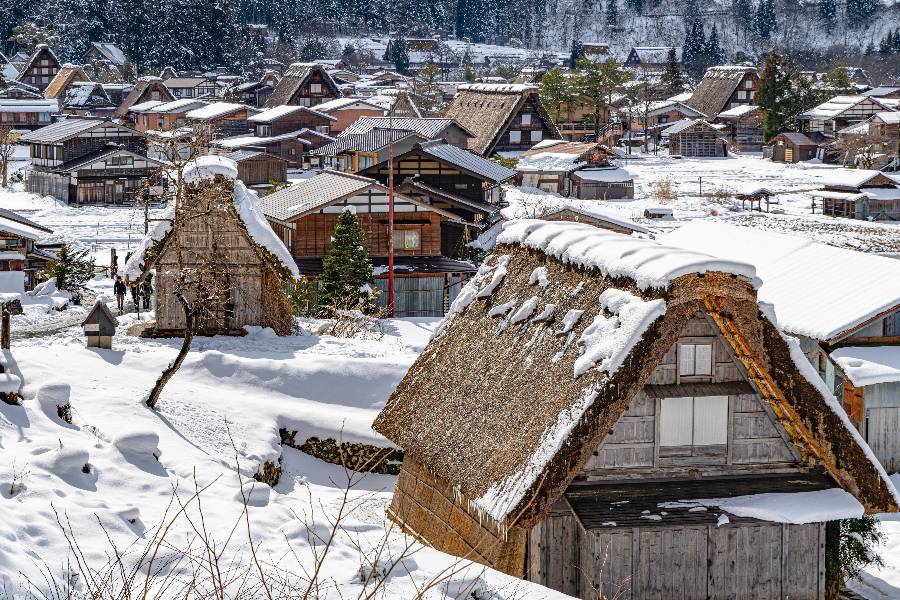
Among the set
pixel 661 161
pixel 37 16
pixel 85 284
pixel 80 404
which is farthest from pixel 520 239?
pixel 37 16

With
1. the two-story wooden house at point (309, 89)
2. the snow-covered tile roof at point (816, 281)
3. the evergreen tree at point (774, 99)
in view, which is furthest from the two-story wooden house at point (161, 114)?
the snow-covered tile roof at point (816, 281)

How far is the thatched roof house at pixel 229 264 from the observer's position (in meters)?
19.8

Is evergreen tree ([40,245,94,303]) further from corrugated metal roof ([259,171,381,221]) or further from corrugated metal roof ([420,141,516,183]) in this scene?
corrugated metal roof ([420,141,516,183])

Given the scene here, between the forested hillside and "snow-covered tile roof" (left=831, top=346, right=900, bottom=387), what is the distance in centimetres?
8573

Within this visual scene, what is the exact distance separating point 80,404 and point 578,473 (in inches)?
266

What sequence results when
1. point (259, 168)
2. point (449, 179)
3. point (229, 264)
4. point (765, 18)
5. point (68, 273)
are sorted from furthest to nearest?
1. point (765, 18)
2. point (259, 168)
3. point (449, 179)
4. point (68, 273)
5. point (229, 264)

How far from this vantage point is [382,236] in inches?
1167

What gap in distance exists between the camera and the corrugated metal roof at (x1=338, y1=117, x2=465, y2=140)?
4525cm

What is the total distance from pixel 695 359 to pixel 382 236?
800 inches

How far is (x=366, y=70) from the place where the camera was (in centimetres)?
10956

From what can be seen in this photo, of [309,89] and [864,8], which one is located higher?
[864,8]

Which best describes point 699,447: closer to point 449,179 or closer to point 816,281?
point 816,281

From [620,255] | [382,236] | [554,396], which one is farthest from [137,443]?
[382,236]

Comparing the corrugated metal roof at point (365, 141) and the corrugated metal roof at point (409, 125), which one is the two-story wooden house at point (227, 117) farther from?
the corrugated metal roof at point (365, 141)
